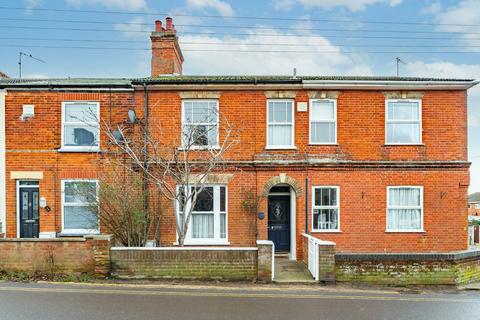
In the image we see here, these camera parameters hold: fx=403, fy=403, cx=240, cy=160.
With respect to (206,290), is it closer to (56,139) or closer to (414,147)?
(56,139)

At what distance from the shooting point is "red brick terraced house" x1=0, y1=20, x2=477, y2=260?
1516 centimetres

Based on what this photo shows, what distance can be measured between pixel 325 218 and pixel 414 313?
7.03 meters

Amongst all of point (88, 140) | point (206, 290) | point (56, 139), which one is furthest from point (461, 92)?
point (56, 139)

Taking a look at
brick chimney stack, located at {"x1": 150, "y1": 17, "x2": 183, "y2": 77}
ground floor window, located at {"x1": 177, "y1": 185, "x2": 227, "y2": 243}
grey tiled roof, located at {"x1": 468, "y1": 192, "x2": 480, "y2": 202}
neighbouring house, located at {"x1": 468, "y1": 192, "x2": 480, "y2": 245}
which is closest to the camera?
ground floor window, located at {"x1": 177, "y1": 185, "x2": 227, "y2": 243}

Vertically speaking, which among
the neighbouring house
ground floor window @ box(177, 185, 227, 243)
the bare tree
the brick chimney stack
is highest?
the brick chimney stack

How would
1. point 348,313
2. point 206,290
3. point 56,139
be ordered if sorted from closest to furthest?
1. point 348,313
2. point 206,290
3. point 56,139

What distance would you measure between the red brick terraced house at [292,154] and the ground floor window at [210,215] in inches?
1.7

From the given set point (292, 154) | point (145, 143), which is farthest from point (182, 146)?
point (292, 154)

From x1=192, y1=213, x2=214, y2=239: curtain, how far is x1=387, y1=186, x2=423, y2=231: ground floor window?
6803 millimetres

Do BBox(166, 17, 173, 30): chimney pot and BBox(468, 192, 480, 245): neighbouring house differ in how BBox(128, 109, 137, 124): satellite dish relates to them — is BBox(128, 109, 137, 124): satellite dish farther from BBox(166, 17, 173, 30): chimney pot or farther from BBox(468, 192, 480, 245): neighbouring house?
BBox(468, 192, 480, 245): neighbouring house

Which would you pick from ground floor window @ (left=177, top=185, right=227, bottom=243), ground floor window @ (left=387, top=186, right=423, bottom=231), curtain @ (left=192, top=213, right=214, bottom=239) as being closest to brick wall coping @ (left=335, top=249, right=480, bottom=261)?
ground floor window @ (left=387, top=186, right=423, bottom=231)

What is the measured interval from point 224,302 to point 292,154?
7624mm

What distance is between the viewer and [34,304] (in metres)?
8.49

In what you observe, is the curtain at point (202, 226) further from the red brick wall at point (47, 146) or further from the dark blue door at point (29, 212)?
the dark blue door at point (29, 212)
